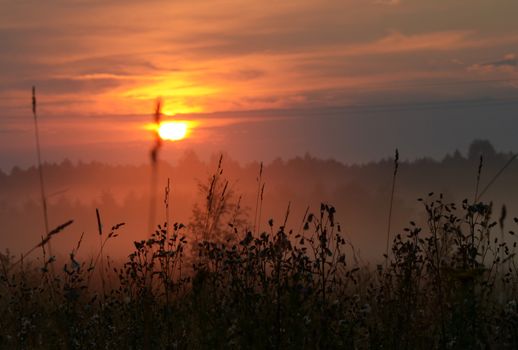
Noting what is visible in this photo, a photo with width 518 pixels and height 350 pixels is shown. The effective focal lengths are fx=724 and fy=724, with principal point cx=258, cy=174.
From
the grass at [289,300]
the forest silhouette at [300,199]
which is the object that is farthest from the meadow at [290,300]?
the forest silhouette at [300,199]

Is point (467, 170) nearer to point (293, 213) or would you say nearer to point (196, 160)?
point (293, 213)

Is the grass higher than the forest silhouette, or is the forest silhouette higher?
the grass

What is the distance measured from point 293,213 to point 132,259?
166 metres

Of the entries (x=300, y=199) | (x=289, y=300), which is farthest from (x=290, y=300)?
(x=300, y=199)

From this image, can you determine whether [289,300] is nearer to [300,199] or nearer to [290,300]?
[290,300]

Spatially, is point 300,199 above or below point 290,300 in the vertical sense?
below

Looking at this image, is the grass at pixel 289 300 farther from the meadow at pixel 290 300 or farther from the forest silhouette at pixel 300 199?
the forest silhouette at pixel 300 199

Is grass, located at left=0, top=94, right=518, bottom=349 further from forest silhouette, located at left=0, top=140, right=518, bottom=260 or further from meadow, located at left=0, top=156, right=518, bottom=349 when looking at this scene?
forest silhouette, located at left=0, top=140, right=518, bottom=260

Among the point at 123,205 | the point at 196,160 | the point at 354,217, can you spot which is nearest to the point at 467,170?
the point at 354,217

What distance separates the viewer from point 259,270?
18.2 feet

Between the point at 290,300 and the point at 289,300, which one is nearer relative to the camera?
the point at 290,300

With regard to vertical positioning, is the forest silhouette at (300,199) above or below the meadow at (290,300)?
below

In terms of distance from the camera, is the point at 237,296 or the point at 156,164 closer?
the point at 156,164

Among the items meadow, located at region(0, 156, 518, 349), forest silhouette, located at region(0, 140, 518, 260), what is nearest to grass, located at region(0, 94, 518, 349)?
meadow, located at region(0, 156, 518, 349)
